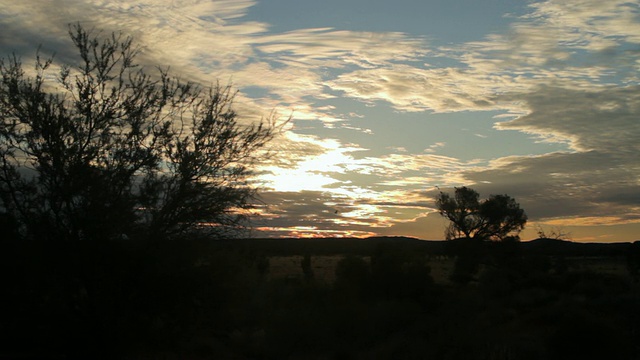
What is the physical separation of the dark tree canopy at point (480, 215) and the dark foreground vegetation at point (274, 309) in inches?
686

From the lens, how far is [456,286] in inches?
1639

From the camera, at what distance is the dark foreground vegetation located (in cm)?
1243

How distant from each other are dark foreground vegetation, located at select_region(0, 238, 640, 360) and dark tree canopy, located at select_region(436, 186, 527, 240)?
17421mm

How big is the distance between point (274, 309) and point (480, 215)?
38.1 metres

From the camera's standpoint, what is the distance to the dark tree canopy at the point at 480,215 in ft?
203

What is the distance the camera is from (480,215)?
6253 centimetres

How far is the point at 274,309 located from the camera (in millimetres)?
29609

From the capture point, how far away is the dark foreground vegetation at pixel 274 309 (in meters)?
12.4

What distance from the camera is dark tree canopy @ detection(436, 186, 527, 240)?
6181 cm

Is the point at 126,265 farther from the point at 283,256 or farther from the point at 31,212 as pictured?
the point at 283,256

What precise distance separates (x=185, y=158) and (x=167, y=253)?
215 cm

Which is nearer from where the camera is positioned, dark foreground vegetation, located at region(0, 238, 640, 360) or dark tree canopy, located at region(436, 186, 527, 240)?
dark foreground vegetation, located at region(0, 238, 640, 360)

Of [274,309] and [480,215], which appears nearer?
[274,309]

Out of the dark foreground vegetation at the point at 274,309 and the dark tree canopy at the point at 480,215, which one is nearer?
the dark foreground vegetation at the point at 274,309
